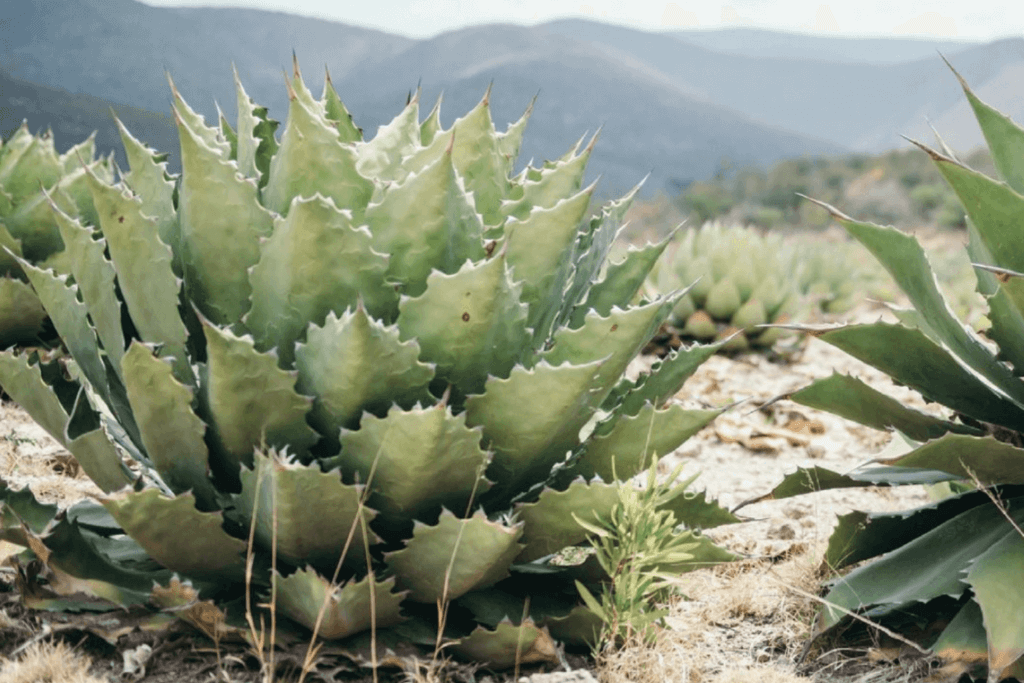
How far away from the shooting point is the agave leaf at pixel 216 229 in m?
1.67

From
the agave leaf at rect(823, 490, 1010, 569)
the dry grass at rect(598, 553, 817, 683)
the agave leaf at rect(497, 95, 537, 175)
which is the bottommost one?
the dry grass at rect(598, 553, 817, 683)

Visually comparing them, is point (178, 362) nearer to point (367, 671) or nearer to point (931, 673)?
point (367, 671)

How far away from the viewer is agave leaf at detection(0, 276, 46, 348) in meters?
3.51

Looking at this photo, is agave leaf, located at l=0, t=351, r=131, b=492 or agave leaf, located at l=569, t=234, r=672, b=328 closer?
agave leaf, located at l=0, t=351, r=131, b=492

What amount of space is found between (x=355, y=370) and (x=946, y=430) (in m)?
1.33

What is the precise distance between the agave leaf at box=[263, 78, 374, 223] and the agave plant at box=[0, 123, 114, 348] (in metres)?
2.18

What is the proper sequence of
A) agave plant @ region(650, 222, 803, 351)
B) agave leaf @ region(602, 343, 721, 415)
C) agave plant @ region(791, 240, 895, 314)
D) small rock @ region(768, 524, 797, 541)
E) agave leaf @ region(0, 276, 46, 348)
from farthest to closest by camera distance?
agave plant @ region(791, 240, 895, 314), agave plant @ region(650, 222, 803, 351), agave leaf @ region(0, 276, 46, 348), small rock @ region(768, 524, 797, 541), agave leaf @ region(602, 343, 721, 415)

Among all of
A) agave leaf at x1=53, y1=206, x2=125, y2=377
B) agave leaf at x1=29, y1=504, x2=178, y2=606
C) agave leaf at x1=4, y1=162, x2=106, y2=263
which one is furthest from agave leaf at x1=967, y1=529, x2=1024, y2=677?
agave leaf at x1=4, y1=162, x2=106, y2=263

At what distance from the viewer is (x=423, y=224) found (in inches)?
66.1

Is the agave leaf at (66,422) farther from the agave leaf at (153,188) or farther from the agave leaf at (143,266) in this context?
the agave leaf at (153,188)

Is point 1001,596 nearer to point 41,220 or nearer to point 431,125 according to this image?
point 431,125

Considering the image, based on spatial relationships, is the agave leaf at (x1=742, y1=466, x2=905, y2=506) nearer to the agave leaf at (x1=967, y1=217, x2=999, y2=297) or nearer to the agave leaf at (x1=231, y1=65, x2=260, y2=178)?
the agave leaf at (x1=967, y1=217, x2=999, y2=297)

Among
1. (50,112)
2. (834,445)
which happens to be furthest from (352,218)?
(50,112)

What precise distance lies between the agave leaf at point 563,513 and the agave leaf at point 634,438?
0.42 ft
